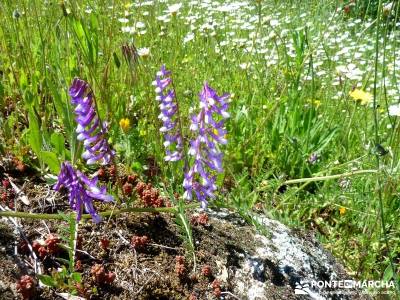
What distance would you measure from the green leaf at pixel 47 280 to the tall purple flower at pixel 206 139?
1.79 feet

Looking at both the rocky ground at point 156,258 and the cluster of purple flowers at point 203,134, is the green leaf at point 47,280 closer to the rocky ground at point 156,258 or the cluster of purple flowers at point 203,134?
the rocky ground at point 156,258

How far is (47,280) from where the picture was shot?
4.22ft

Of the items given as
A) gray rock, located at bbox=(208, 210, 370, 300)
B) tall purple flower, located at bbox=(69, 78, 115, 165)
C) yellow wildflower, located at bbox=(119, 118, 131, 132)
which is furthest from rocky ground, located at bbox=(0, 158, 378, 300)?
yellow wildflower, located at bbox=(119, 118, 131, 132)

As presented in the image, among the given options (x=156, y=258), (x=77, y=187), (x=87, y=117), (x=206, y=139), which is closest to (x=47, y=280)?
(x=77, y=187)

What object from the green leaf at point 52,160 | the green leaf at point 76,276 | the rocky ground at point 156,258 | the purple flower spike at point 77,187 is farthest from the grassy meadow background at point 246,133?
the green leaf at point 76,276

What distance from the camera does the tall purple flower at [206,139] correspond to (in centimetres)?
152

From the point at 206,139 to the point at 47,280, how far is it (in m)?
0.66

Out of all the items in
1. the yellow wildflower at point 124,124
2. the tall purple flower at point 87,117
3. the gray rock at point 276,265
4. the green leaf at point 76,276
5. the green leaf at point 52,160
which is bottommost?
the gray rock at point 276,265

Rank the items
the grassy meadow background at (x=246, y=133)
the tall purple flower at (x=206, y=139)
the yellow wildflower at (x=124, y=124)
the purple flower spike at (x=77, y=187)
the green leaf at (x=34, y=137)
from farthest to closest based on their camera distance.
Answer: the yellow wildflower at (x=124, y=124)
the grassy meadow background at (x=246, y=133)
the green leaf at (x=34, y=137)
the tall purple flower at (x=206, y=139)
the purple flower spike at (x=77, y=187)

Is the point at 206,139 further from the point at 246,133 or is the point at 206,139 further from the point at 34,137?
the point at 246,133

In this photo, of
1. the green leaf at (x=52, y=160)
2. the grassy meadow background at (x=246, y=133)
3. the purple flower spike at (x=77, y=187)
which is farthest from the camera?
the grassy meadow background at (x=246, y=133)

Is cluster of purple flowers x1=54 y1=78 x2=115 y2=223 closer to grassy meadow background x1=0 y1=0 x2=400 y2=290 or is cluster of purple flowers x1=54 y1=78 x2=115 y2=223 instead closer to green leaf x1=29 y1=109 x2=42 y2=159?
grassy meadow background x1=0 y1=0 x2=400 y2=290

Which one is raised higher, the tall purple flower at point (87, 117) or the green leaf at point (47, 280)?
the tall purple flower at point (87, 117)

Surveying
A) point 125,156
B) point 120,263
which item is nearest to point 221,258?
point 120,263
